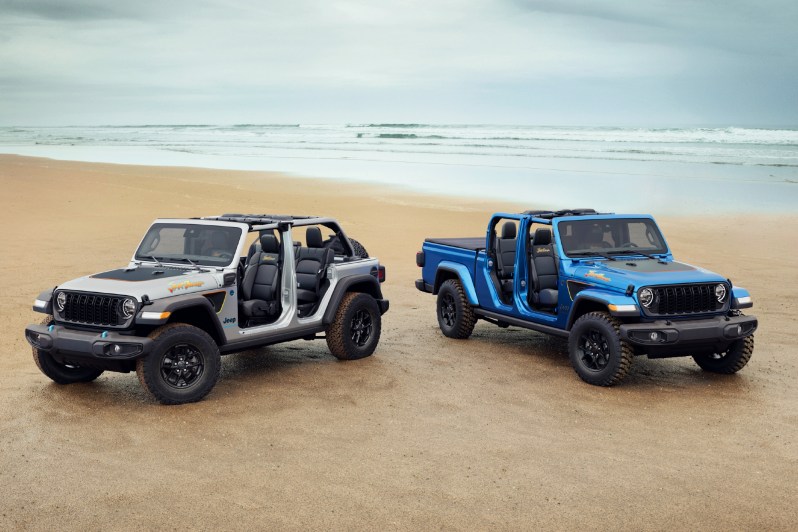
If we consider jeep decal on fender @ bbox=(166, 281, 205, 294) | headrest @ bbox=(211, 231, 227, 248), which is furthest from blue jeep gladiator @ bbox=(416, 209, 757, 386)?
jeep decal on fender @ bbox=(166, 281, 205, 294)

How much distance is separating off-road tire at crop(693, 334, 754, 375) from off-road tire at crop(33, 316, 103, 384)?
22.0 feet

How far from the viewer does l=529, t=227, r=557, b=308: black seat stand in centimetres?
1096

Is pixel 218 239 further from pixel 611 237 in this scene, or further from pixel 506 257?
pixel 611 237

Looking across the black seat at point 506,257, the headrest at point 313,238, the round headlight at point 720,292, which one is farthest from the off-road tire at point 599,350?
the headrest at point 313,238

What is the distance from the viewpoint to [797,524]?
6102mm

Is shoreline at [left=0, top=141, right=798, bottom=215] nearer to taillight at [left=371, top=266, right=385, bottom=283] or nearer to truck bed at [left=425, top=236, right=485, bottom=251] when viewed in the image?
truck bed at [left=425, top=236, right=485, bottom=251]

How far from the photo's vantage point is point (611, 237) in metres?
10.8

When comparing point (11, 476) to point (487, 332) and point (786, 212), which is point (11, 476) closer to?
point (487, 332)

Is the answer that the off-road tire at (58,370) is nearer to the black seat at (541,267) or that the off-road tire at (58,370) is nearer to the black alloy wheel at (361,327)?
the black alloy wheel at (361,327)

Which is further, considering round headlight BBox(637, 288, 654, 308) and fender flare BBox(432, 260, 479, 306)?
fender flare BBox(432, 260, 479, 306)

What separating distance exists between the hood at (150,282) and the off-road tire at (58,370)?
2.14 feet

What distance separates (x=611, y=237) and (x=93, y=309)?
19.5 ft

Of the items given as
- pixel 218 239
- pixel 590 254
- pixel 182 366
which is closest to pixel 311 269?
pixel 218 239

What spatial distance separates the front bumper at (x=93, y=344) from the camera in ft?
27.1
